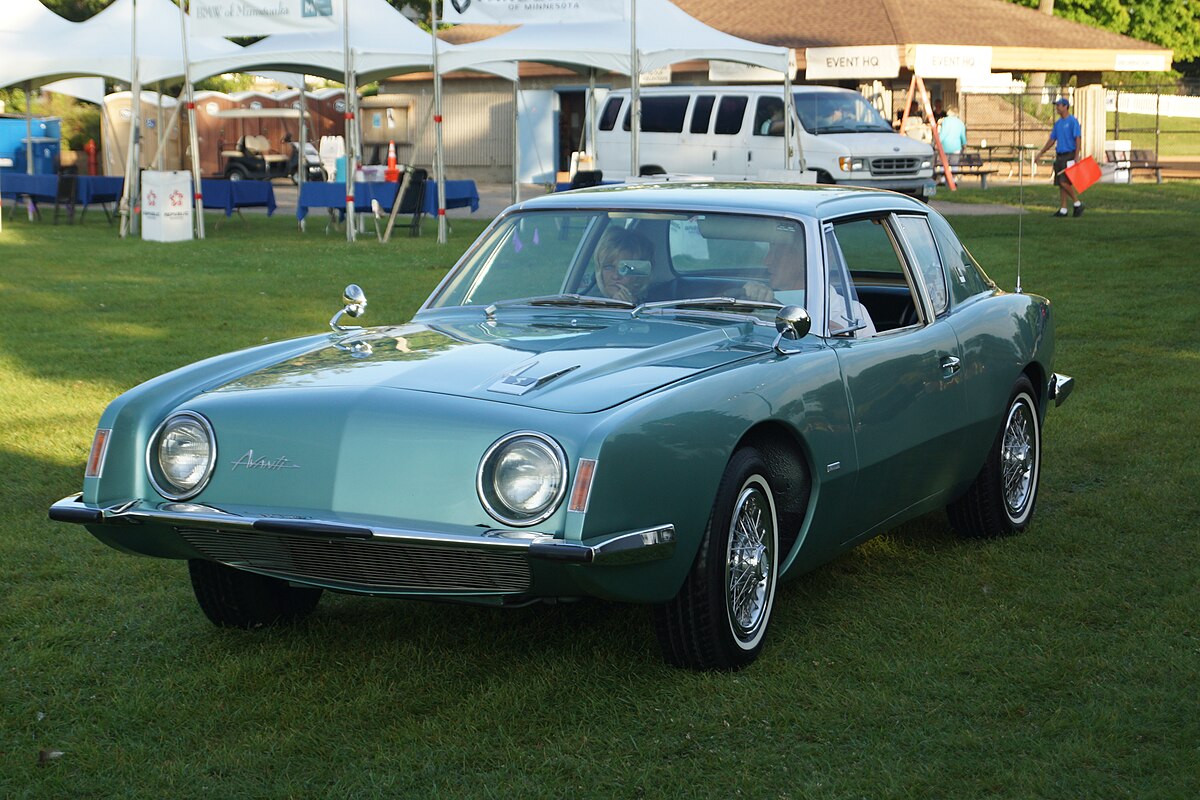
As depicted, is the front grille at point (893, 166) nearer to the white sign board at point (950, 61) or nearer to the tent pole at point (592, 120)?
the tent pole at point (592, 120)

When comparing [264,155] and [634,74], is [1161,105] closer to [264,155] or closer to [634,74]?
[264,155]

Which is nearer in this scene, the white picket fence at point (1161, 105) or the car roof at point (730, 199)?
the car roof at point (730, 199)

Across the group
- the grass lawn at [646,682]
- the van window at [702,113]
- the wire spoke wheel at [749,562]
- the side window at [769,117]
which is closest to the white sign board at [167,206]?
the van window at [702,113]

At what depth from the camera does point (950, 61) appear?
36.2 meters

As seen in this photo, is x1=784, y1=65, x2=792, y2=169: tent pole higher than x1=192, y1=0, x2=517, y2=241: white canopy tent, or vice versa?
x1=192, y1=0, x2=517, y2=241: white canopy tent

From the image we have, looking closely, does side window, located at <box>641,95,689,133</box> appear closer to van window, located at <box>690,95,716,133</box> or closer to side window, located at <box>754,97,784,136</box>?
van window, located at <box>690,95,716,133</box>

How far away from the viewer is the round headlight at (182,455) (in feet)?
14.6

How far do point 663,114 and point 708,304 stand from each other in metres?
22.5

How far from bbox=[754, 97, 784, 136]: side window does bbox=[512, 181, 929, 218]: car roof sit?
20154 mm

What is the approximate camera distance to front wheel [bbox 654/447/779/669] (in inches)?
177

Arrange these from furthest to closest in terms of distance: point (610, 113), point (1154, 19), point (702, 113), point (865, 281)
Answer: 1. point (1154, 19)
2. point (610, 113)
3. point (702, 113)
4. point (865, 281)

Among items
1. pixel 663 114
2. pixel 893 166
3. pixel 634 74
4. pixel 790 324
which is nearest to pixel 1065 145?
pixel 893 166

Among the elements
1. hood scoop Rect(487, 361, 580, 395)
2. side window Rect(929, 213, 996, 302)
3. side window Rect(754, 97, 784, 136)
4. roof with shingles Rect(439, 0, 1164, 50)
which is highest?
roof with shingles Rect(439, 0, 1164, 50)

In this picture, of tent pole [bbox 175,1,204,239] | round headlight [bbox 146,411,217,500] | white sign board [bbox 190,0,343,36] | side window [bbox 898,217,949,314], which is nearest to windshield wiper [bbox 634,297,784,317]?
side window [bbox 898,217,949,314]
